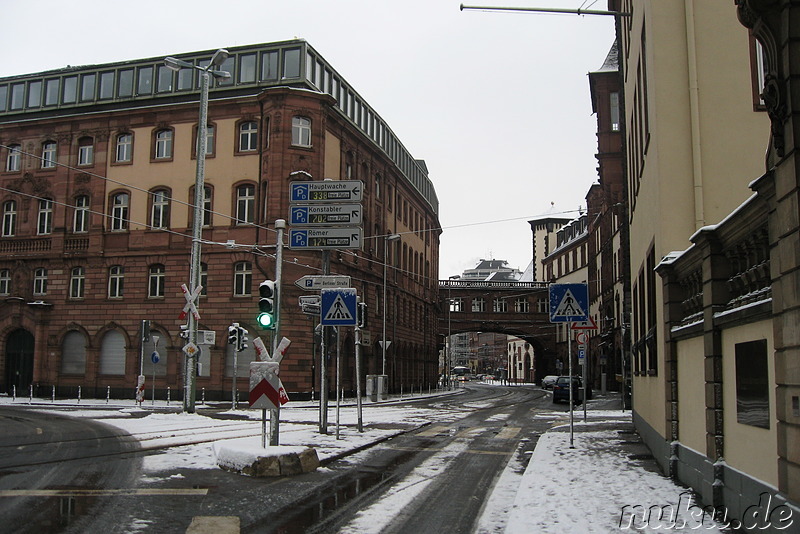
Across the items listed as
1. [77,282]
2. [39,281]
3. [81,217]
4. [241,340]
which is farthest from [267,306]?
[39,281]

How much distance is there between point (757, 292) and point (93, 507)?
720cm

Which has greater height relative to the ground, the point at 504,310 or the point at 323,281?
the point at 504,310

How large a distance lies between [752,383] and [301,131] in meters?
33.7

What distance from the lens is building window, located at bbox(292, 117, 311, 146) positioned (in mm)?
38156

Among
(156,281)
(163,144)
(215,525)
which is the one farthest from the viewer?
(163,144)

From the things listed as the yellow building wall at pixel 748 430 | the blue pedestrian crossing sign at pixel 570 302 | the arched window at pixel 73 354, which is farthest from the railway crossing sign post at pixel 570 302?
the arched window at pixel 73 354

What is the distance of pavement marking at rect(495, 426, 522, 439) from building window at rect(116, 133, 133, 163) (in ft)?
93.9

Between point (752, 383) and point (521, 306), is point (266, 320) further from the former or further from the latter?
point (521, 306)

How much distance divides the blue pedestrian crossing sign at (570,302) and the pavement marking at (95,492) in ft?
27.1

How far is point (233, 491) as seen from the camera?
9547 mm

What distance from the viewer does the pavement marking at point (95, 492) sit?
901 cm

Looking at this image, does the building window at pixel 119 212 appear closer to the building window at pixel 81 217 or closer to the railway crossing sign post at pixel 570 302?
the building window at pixel 81 217

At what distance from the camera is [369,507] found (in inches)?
340

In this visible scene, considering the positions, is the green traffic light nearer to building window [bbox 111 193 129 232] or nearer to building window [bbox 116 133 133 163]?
building window [bbox 111 193 129 232]
